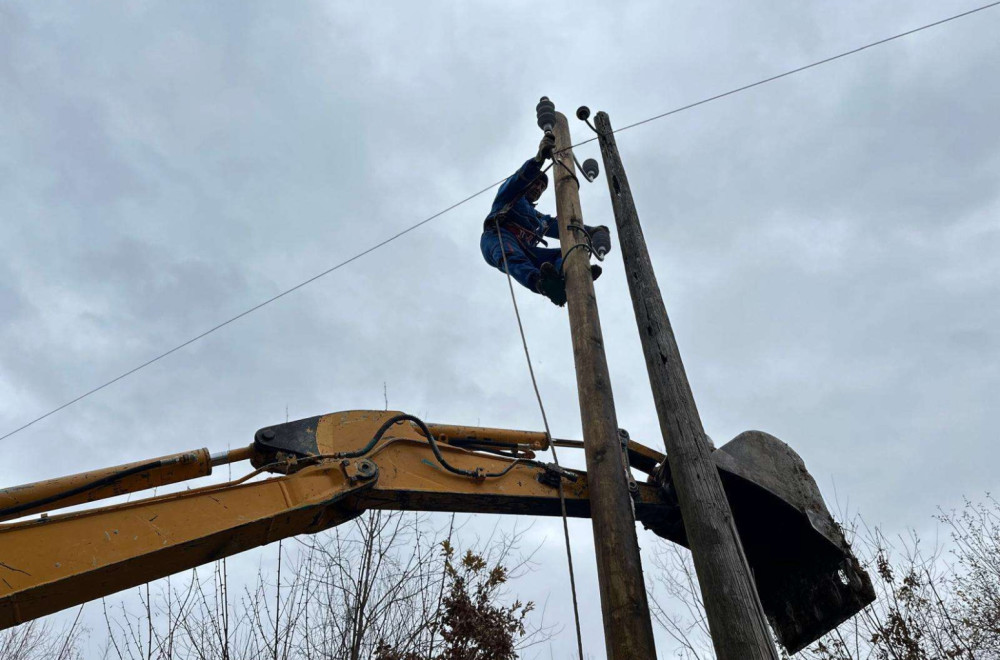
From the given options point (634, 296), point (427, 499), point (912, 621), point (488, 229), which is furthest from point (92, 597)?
point (912, 621)

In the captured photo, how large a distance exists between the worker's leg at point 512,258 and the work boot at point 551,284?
15 centimetres

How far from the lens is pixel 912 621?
9266mm

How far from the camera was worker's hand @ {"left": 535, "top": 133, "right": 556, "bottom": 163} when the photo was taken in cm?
673

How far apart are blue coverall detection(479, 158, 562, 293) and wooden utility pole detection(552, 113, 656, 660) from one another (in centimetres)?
128

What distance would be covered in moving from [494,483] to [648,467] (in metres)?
1.29

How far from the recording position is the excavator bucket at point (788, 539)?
4359 millimetres

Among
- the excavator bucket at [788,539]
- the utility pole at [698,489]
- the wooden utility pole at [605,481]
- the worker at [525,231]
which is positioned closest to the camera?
the utility pole at [698,489]

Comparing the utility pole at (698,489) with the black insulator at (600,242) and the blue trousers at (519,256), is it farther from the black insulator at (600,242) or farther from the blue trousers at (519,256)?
the blue trousers at (519,256)

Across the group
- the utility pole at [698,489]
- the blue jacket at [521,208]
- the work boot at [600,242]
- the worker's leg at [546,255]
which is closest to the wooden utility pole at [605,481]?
the work boot at [600,242]

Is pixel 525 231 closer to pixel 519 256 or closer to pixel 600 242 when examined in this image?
pixel 519 256

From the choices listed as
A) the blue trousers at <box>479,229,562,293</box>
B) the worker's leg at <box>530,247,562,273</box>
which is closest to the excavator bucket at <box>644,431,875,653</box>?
the blue trousers at <box>479,229,562,293</box>

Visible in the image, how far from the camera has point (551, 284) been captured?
6414 mm

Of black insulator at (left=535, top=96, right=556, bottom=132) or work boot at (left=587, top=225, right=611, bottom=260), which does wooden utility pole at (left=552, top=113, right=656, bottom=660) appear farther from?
black insulator at (left=535, top=96, right=556, bottom=132)

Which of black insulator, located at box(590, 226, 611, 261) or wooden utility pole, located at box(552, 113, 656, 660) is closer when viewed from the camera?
wooden utility pole, located at box(552, 113, 656, 660)
